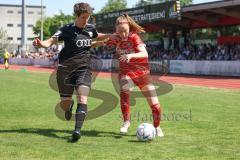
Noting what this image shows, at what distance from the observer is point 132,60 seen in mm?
8062

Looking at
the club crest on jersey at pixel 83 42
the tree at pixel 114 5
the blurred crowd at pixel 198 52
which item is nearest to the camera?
the club crest on jersey at pixel 83 42

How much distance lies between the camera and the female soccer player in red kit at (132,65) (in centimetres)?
801

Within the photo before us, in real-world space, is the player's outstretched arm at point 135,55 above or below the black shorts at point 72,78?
above

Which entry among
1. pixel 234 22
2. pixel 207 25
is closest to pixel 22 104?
pixel 234 22

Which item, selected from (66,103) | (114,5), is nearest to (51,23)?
(114,5)

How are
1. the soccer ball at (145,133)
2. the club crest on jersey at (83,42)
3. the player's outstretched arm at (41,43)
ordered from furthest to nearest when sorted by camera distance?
the club crest on jersey at (83,42), the player's outstretched arm at (41,43), the soccer ball at (145,133)

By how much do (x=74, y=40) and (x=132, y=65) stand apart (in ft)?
3.44

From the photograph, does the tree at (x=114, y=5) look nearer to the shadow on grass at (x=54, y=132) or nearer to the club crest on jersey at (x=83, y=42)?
the shadow on grass at (x=54, y=132)

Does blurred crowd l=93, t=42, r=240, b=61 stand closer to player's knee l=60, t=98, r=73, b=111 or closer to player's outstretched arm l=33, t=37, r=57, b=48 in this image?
player's knee l=60, t=98, r=73, b=111

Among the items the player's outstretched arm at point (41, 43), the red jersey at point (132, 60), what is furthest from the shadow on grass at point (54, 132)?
the player's outstretched arm at point (41, 43)

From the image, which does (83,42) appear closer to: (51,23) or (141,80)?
(141,80)

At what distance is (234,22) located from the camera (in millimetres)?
36281

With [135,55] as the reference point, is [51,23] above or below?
above

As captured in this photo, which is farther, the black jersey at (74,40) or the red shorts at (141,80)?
the red shorts at (141,80)
